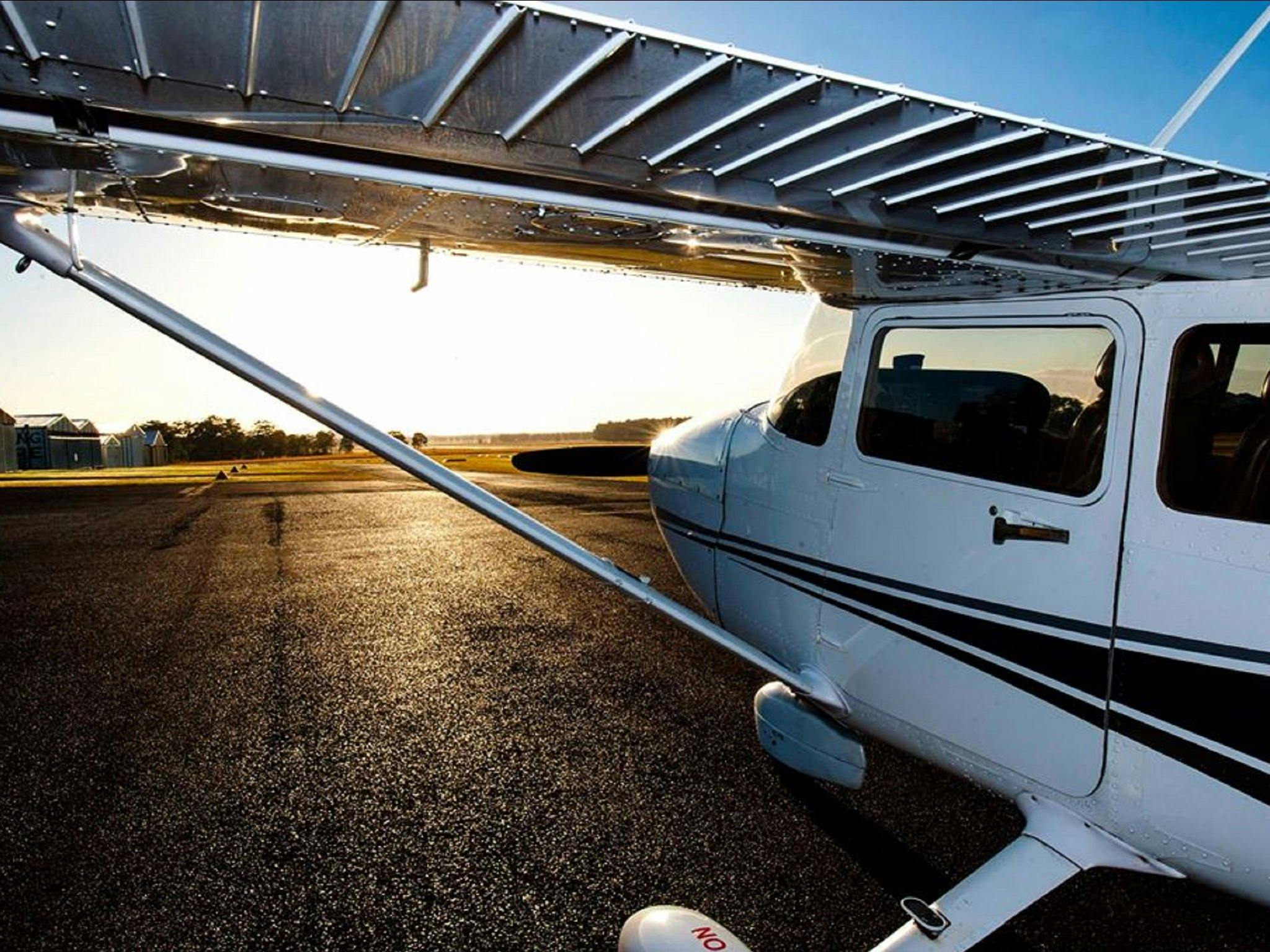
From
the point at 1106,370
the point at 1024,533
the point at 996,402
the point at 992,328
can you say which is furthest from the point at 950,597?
the point at 992,328

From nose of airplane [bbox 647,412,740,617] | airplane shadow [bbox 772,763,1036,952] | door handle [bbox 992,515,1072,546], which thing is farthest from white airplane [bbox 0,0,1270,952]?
airplane shadow [bbox 772,763,1036,952]

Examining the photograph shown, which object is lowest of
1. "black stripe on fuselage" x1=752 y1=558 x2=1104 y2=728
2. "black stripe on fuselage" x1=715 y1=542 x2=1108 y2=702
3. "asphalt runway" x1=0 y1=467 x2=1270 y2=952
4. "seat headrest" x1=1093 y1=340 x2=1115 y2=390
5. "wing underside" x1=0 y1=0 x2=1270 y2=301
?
"asphalt runway" x1=0 y1=467 x2=1270 y2=952

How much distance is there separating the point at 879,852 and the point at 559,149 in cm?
329

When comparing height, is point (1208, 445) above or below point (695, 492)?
above

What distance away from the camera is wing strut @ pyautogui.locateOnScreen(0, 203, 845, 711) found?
91.1 inches

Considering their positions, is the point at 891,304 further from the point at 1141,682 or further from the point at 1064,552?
the point at 1141,682

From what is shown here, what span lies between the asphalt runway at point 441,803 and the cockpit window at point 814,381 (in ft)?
6.35

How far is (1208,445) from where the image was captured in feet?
7.29

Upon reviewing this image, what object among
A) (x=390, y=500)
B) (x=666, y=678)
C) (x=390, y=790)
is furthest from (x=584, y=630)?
(x=390, y=500)

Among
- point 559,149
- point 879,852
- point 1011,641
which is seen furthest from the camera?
point 879,852

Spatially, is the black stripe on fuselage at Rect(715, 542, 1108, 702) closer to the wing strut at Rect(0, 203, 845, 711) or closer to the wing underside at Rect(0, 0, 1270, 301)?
the wing strut at Rect(0, 203, 845, 711)

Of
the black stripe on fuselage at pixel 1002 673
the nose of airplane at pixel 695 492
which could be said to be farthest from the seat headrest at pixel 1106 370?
the nose of airplane at pixel 695 492

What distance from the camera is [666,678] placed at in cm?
568

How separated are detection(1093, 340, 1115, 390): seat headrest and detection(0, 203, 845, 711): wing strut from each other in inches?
59.5
